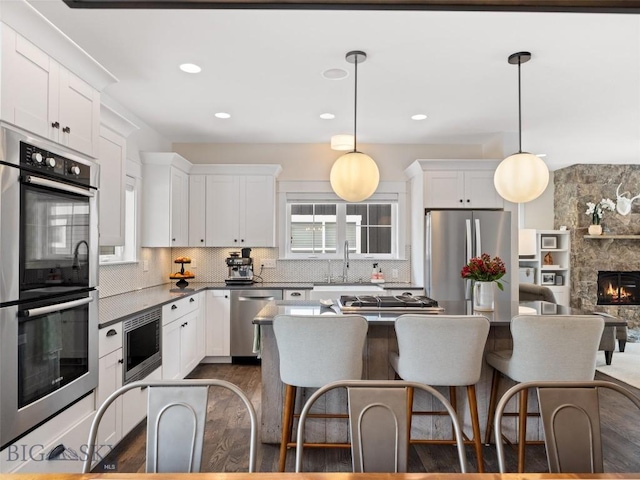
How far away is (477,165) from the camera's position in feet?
16.1

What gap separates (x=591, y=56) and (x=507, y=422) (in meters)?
2.51

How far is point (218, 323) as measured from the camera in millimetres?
4844

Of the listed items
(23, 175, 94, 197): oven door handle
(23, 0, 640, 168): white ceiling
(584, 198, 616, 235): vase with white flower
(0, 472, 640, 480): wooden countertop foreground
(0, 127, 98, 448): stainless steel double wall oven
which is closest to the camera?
(0, 472, 640, 480): wooden countertop foreground

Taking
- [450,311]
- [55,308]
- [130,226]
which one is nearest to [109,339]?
[55,308]

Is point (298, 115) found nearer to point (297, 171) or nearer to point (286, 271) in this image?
point (297, 171)

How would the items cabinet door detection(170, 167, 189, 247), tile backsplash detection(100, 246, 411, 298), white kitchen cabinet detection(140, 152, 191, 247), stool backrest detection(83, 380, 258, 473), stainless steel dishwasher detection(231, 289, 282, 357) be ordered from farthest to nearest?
tile backsplash detection(100, 246, 411, 298), stainless steel dishwasher detection(231, 289, 282, 357), cabinet door detection(170, 167, 189, 247), white kitchen cabinet detection(140, 152, 191, 247), stool backrest detection(83, 380, 258, 473)

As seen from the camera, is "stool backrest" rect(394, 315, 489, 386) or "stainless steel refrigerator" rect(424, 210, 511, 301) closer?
"stool backrest" rect(394, 315, 489, 386)

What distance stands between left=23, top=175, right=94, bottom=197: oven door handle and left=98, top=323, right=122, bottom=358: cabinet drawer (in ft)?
2.62

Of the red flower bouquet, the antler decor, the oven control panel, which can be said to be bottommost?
the red flower bouquet

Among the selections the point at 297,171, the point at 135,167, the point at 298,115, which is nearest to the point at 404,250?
the point at 297,171

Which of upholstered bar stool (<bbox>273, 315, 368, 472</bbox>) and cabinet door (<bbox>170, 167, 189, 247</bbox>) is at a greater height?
cabinet door (<bbox>170, 167, 189, 247</bbox>)

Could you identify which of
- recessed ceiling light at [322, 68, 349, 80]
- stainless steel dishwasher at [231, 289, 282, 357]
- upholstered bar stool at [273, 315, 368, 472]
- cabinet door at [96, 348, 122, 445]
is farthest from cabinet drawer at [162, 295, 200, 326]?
recessed ceiling light at [322, 68, 349, 80]

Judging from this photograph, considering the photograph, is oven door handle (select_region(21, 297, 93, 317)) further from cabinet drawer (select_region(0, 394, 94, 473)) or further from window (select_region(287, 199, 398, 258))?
window (select_region(287, 199, 398, 258))

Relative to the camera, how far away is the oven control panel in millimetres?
1903
